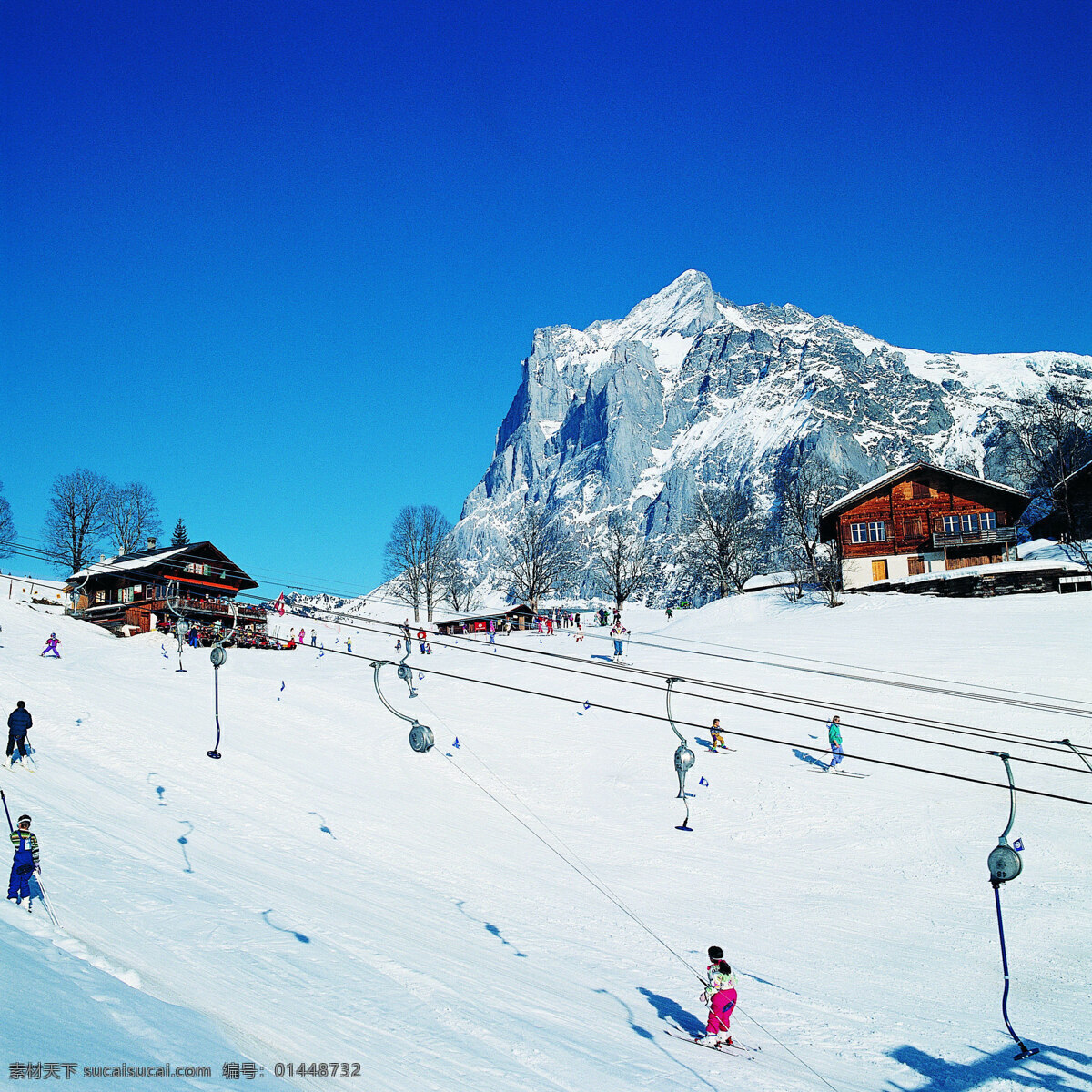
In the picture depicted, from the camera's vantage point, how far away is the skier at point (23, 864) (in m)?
12.3

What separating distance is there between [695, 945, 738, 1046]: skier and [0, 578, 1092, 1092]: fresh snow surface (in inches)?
15.6

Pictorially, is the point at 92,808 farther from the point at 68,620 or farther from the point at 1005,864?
the point at 68,620

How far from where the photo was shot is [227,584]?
208ft

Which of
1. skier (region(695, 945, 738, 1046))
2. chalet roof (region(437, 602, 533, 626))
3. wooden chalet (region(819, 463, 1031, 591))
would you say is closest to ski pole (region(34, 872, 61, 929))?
skier (region(695, 945, 738, 1046))

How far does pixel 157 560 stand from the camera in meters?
54.1

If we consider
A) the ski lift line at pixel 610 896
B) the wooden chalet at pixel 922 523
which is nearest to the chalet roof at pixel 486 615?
the wooden chalet at pixel 922 523

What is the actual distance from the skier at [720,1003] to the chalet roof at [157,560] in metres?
48.9

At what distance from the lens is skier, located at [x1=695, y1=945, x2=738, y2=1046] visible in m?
11.2

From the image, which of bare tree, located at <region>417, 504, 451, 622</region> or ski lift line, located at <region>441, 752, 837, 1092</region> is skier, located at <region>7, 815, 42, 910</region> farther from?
bare tree, located at <region>417, 504, 451, 622</region>

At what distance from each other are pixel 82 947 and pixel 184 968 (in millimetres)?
1461

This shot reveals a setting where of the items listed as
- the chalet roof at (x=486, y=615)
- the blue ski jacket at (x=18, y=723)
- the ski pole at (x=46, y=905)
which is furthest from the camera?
the chalet roof at (x=486, y=615)

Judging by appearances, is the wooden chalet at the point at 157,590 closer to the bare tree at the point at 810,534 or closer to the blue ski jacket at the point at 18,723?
the blue ski jacket at the point at 18,723

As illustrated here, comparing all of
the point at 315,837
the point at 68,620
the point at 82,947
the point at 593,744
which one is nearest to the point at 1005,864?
the point at 82,947

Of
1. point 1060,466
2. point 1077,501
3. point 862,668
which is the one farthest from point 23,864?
point 1060,466
